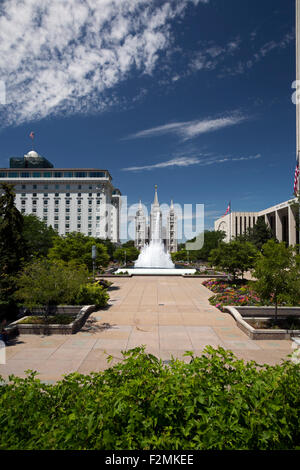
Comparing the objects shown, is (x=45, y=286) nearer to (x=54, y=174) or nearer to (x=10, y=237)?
(x=10, y=237)

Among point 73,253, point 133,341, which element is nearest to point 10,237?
point 73,253

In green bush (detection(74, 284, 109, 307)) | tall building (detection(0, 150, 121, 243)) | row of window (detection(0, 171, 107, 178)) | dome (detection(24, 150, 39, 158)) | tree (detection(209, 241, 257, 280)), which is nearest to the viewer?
green bush (detection(74, 284, 109, 307))

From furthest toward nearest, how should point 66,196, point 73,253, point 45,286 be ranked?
point 66,196 < point 73,253 < point 45,286

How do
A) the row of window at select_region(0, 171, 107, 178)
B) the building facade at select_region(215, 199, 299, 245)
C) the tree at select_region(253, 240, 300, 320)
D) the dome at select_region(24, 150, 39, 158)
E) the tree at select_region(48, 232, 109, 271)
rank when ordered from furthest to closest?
the dome at select_region(24, 150, 39, 158) → the row of window at select_region(0, 171, 107, 178) → the building facade at select_region(215, 199, 299, 245) → the tree at select_region(48, 232, 109, 271) → the tree at select_region(253, 240, 300, 320)

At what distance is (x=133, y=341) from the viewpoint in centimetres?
902

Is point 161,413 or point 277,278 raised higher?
point 277,278

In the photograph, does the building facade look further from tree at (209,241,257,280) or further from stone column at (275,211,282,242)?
tree at (209,241,257,280)

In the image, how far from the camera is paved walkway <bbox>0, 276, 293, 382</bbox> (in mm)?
7204

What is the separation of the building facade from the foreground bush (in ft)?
52.0

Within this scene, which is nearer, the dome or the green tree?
the green tree

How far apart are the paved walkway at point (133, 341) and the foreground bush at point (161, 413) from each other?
1.58 meters

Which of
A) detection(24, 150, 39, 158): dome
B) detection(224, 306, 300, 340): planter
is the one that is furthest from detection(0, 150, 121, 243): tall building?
detection(224, 306, 300, 340): planter

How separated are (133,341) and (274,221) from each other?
75971 millimetres
